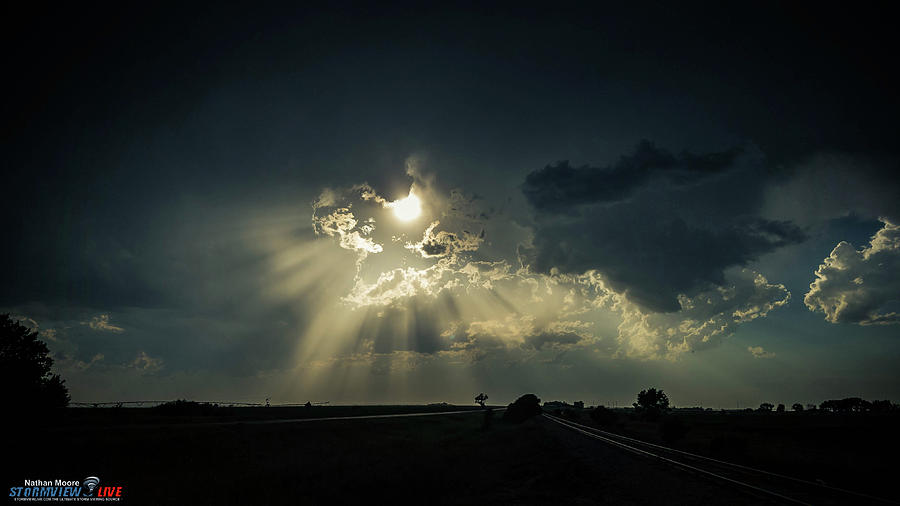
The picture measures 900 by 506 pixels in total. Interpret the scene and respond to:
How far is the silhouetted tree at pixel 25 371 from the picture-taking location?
4094 centimetres

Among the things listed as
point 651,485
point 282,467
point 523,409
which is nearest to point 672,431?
point 651,485

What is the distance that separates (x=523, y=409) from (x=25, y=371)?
229 ft

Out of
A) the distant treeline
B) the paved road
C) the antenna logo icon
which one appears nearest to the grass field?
Result: the antenna logo icon

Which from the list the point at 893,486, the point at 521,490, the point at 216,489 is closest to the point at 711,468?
the point at 893,486

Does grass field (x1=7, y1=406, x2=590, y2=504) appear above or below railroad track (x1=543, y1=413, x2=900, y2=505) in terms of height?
below

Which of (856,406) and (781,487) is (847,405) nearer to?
(856,406)

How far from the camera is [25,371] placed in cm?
4238

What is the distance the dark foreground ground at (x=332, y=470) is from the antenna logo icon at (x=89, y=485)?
60 centimetres

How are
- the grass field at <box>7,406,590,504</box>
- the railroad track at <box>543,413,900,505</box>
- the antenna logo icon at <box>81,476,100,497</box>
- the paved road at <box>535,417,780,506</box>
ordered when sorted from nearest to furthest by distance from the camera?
the railroad track at <box>543,413,900,505</box>
the paved road at <box>535,417,780,506</box>
the grass field at <box>7,406,590,504</box>
the antenna logo icon at <box>81,476,100,497</box>

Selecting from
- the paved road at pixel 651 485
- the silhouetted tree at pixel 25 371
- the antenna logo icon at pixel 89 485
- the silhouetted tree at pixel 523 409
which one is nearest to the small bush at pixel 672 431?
the paved road at pixel 651 485

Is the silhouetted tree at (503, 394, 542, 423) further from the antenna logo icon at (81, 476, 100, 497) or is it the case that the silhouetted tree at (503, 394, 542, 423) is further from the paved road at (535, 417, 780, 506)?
the antenna logo icon at (81, 476, 100, 497)

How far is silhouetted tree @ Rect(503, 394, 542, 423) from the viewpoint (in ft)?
242

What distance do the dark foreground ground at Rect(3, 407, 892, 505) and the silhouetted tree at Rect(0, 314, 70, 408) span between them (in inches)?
679

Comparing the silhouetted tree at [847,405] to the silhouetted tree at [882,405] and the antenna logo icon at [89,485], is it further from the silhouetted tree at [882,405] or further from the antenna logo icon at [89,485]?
the antenna logo icon at [89,485]
